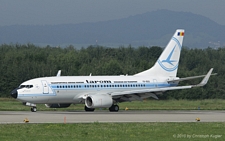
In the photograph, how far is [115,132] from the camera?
3127 centimetres

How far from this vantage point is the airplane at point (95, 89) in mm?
53938

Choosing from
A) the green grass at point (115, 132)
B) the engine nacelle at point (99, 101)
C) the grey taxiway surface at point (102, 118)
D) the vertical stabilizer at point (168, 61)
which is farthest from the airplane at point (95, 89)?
the green grass at point (115, 132)

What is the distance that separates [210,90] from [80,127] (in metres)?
63.1

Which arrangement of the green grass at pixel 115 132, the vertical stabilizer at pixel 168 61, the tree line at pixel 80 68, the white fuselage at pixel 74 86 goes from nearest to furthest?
the green grass at pixel 115 132 < the white fuselage at pixel 74 86 < the vertical stabilizer at pixel 168 61 < the tree line at pixel 80 68

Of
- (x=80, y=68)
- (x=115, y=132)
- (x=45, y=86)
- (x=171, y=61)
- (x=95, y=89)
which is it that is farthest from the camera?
(x=80, y=68)

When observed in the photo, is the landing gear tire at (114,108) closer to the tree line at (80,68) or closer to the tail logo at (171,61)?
the tail logo at (171,61)

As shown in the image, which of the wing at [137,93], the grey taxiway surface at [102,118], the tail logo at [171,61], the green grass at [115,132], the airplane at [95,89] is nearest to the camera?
the green grass at [115,132]

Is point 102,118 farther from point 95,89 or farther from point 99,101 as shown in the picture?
point 95,89

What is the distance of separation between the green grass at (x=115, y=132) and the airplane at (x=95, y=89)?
17.7 metres

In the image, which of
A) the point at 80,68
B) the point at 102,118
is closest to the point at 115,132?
the point at 102,118

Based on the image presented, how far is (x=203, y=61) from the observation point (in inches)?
5241

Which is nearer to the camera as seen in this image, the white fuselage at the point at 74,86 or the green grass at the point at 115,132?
the green grass at the point at 115,132

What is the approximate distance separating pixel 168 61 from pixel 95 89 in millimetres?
10160

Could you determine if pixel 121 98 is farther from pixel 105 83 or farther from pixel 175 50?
pixel 175 50
